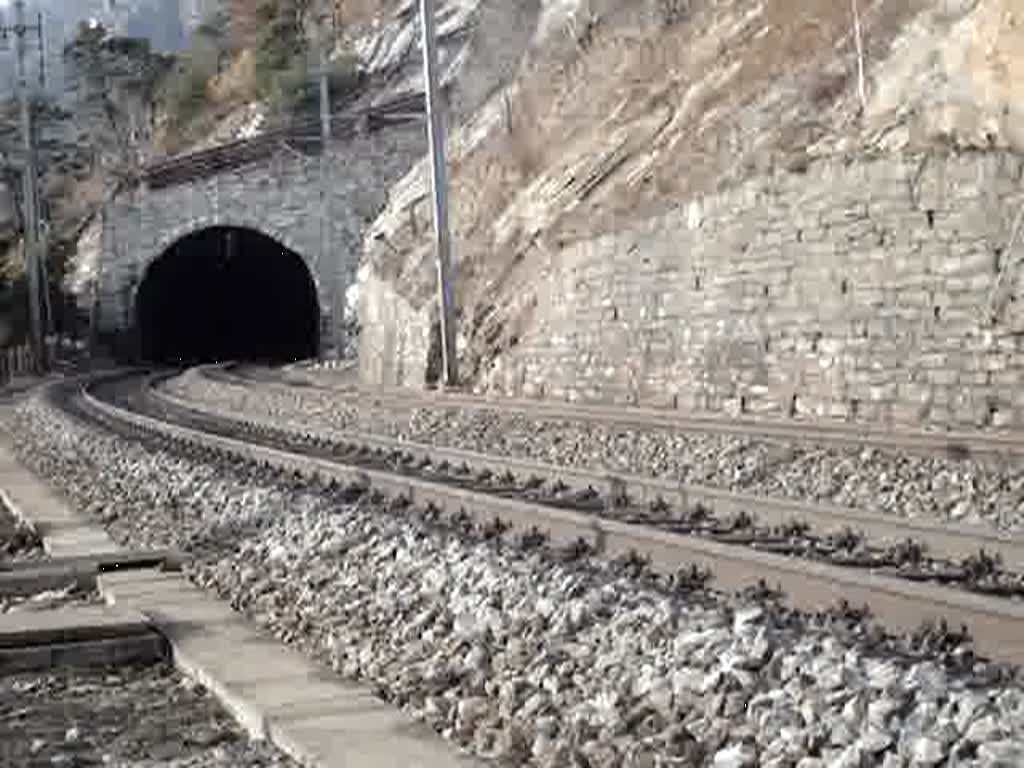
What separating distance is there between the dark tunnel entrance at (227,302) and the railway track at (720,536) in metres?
45.0

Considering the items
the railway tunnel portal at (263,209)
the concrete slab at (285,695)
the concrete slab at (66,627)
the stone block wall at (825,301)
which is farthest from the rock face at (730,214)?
the railway tunnel portal at (263,209)

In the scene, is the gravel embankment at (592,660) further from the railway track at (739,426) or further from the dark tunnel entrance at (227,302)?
the dark tunnel entrance at (227,302)

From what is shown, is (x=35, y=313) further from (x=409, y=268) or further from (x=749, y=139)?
(x=749, y=139)

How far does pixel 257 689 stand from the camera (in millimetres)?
6973

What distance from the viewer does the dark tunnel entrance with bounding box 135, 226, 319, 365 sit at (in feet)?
200

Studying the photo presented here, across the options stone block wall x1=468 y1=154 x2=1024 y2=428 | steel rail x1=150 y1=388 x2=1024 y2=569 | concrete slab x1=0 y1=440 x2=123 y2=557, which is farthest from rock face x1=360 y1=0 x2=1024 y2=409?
concrete slab x1=0 y1=440 x2=123 y2=557

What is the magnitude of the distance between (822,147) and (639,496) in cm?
767

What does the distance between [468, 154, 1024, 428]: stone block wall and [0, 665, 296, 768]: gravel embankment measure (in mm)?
8219

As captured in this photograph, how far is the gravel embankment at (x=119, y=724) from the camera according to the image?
6.23m

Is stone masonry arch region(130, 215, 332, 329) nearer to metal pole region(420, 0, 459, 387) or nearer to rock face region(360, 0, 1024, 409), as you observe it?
rock face region(360, 0, 1024, 409)

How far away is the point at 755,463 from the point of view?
43.6 ft

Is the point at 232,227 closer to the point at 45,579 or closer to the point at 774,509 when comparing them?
the point at 45,579

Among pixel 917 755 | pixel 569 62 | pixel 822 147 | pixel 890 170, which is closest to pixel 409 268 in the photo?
pixel 569 62

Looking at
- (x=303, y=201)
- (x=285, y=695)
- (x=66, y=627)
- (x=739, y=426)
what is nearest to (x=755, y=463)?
(x=739, y=426)
